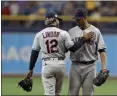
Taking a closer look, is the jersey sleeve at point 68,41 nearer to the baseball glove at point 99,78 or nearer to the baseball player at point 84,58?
the baseball player at point 84,58

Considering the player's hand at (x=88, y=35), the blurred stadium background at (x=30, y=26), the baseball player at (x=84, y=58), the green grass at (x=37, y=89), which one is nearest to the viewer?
the player's hand at (x=88, y=35)

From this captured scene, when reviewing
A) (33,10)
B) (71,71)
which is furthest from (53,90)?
(33,10)

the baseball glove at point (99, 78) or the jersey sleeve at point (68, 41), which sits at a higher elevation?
the jersey sleeve at point (68, 41)

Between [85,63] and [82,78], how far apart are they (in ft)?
0.99

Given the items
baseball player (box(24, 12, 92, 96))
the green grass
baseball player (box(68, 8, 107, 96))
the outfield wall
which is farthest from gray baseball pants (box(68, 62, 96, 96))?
the outfield wall

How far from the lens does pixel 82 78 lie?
38.0 feet

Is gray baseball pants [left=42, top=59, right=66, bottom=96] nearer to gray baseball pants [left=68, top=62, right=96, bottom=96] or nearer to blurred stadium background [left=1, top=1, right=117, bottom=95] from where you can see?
gray baseball pants [left=68, top=62, right=96, bottom=96]

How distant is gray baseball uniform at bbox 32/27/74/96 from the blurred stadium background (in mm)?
9528

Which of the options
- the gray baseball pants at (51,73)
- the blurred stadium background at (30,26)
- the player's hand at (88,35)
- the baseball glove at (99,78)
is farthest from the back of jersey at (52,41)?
the blurred stadium background at (30,26)

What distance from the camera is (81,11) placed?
11.5 meters

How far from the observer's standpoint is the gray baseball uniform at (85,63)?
11516 mm

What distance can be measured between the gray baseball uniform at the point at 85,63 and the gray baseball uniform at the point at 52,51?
1.35 ft

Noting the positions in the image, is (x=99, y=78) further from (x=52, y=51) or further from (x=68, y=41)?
(x=52, y=51)

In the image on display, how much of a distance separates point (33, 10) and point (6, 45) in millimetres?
2031
